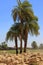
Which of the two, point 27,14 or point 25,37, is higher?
point 27,14

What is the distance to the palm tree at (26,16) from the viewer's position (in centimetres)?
1331

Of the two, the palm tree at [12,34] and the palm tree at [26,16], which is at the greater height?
the palm tree at [26,16]

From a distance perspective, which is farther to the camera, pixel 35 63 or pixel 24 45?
pixel 24 45

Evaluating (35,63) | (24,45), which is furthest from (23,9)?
(35,63)

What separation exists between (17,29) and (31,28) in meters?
0.88

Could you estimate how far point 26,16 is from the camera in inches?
533

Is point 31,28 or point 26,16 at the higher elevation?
point 26,16

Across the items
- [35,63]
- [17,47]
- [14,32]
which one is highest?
[14,32]

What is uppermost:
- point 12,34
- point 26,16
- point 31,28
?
point 26,16

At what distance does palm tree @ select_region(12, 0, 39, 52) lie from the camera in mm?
13306

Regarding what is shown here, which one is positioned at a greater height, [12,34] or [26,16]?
[26,16]

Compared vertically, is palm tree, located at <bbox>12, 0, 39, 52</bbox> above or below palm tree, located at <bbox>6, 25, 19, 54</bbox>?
above

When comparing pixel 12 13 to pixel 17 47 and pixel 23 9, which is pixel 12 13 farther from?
pixel 17 47

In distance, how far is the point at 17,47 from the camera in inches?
540
